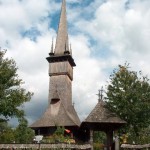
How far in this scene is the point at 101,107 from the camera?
3086 centimetres

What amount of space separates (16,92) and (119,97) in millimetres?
10148

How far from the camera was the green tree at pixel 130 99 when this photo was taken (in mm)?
34094

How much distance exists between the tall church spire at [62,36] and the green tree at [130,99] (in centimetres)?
2424

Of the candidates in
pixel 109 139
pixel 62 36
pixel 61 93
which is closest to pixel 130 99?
pixel 109 139

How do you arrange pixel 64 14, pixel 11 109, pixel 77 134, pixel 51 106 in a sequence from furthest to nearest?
pixel 64 14 → pixel 51 106 → pixel 77 134 → pixel 11 109

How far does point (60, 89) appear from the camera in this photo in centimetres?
5612

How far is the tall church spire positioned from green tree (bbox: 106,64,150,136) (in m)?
24.2

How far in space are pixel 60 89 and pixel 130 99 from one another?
22969mm

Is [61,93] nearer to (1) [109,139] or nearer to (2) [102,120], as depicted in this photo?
(1) [109,139]

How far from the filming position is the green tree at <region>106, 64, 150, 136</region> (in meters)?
34.1

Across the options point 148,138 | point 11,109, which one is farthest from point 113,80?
point 11,109

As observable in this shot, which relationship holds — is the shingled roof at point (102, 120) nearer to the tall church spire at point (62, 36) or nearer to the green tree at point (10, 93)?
the green tree at point (10, 93)

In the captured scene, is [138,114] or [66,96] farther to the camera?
[66,96]

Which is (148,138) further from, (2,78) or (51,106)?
(51,106)
